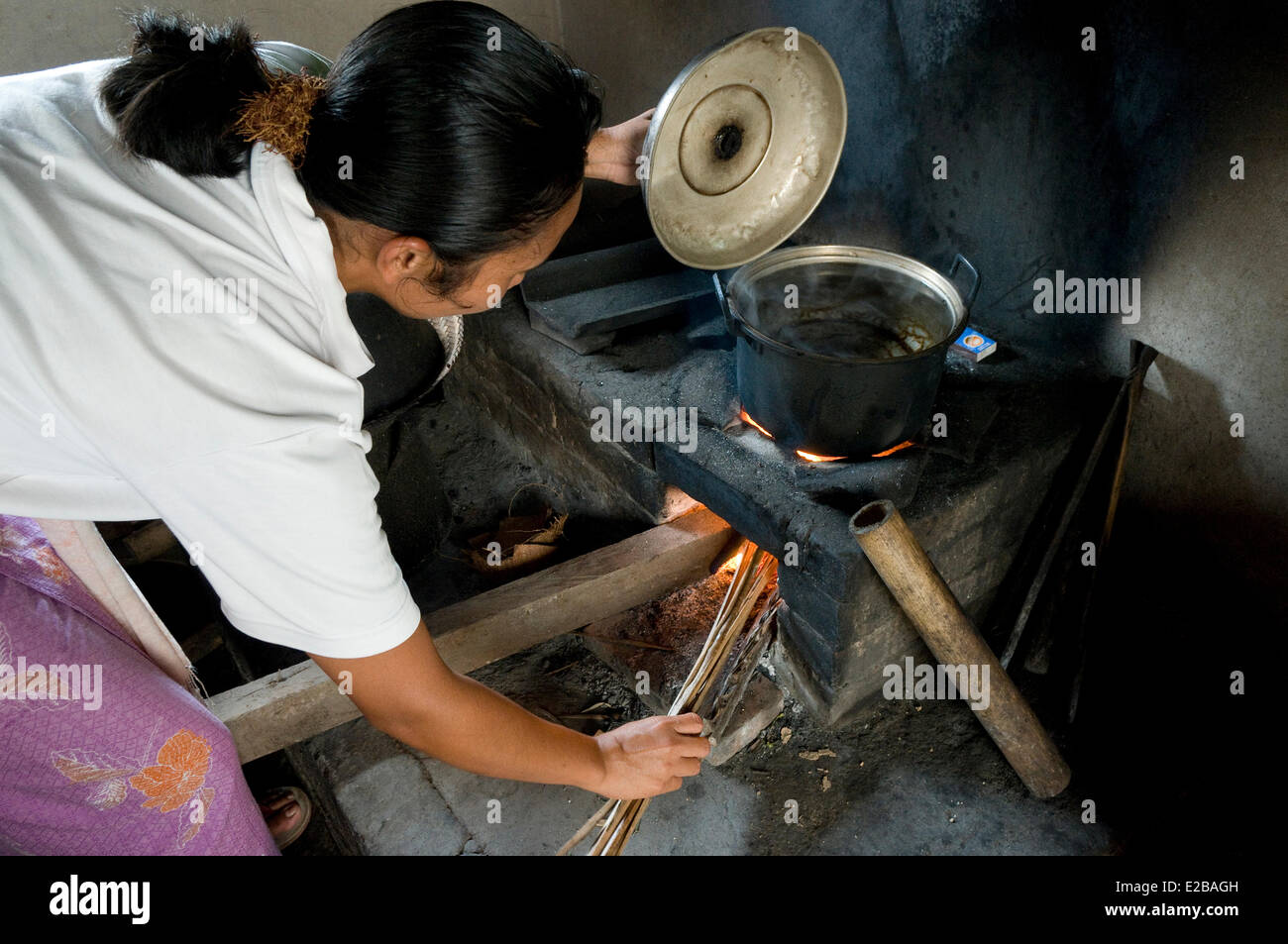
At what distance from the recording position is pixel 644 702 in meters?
2.55

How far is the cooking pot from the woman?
0.91 meters

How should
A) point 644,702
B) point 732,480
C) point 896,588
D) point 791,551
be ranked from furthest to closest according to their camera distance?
point 644,702
point 732,480
point 791,551
point 896,588

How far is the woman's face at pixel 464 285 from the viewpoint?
4.42ft

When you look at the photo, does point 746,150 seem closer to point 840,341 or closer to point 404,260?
point 840,341

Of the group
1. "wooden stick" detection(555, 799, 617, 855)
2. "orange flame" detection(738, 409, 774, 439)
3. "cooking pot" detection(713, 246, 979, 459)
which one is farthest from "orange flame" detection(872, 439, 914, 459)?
"wooden stick" detection(555, 799, 617, 855)

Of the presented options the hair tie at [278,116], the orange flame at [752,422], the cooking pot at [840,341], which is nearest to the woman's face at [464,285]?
the hair tie at [278,116]

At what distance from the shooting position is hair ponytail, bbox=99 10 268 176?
123 centimetres

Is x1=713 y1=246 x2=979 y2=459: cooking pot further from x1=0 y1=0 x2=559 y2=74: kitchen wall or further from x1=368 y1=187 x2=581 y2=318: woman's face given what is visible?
x1=0 y1=0 x2=559 y2=74: kitchen wall

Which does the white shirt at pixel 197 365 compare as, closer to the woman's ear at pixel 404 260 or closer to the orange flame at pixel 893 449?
the woman's ear at pixel 404 260

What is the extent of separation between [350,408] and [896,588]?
1.32 meters

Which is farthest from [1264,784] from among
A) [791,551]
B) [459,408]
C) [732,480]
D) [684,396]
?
[459,408]

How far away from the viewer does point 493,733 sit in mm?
1520

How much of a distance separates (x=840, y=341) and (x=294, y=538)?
5.70 ft

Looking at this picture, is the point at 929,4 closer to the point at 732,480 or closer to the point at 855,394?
the point at 855,394
